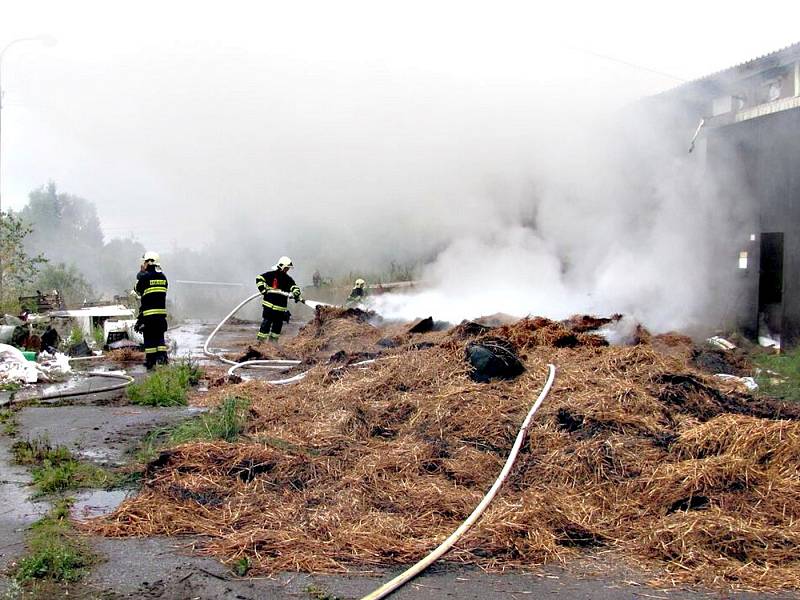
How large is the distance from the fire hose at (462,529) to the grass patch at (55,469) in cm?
251

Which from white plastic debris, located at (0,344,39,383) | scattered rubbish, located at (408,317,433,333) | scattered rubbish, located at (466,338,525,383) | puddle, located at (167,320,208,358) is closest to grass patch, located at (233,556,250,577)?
scattered rubbish, located at (466,338,525,383)

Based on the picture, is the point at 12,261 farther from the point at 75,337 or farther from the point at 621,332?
the point at 621,332

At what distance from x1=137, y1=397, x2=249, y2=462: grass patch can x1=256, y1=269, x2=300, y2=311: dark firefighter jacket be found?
5.81 metres

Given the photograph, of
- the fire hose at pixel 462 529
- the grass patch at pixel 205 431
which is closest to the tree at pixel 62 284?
the grass patch at pixel 205 431

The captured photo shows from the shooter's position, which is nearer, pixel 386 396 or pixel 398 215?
pixel 386 396

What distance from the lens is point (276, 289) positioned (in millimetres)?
12133

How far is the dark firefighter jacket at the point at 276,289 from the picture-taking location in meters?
12.0

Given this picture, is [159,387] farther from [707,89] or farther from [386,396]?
[707,89]

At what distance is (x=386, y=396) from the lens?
6.20 meters

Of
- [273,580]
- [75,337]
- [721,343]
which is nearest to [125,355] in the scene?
[75,337]

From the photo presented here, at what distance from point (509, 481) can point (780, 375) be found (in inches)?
245

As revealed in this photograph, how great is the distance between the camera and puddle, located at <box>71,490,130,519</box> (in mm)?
4445

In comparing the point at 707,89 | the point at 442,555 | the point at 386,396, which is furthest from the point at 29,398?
the point at 707,89

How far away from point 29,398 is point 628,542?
658 centimetres
